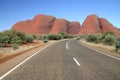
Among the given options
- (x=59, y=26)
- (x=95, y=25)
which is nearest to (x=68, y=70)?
(x=95, y=25)

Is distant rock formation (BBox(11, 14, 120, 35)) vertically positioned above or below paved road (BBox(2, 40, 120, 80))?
above

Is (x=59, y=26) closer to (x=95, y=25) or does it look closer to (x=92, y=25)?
(x=92, y=25)

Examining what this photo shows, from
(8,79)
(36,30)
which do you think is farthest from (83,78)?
(36,30)

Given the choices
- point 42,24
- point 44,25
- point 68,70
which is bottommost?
point 68,70

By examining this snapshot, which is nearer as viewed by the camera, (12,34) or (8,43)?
(8,43)

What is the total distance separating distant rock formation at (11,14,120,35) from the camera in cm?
15800

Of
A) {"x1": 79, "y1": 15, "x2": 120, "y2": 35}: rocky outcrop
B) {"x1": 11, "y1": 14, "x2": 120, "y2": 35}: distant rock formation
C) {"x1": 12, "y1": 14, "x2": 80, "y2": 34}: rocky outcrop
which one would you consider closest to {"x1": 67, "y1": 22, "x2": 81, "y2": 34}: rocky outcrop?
{"x1": 11, "y1": 14, "x2": 120, "y2": 35}: distant rock formation

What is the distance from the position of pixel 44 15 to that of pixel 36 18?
7.20 meters

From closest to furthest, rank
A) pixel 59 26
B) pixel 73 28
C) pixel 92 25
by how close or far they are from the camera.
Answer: pixel 92 25
pixel 59 26
pixel 73 28

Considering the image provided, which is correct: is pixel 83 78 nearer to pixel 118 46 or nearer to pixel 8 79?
pixel 8 79

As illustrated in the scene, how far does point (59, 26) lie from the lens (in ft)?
541

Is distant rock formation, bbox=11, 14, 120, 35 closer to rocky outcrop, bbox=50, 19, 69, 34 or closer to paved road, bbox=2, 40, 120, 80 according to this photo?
rocky outcrop, bbox=50, 19, 69, 34

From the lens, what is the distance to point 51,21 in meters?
168

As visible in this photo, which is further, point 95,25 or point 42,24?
point 42,24
